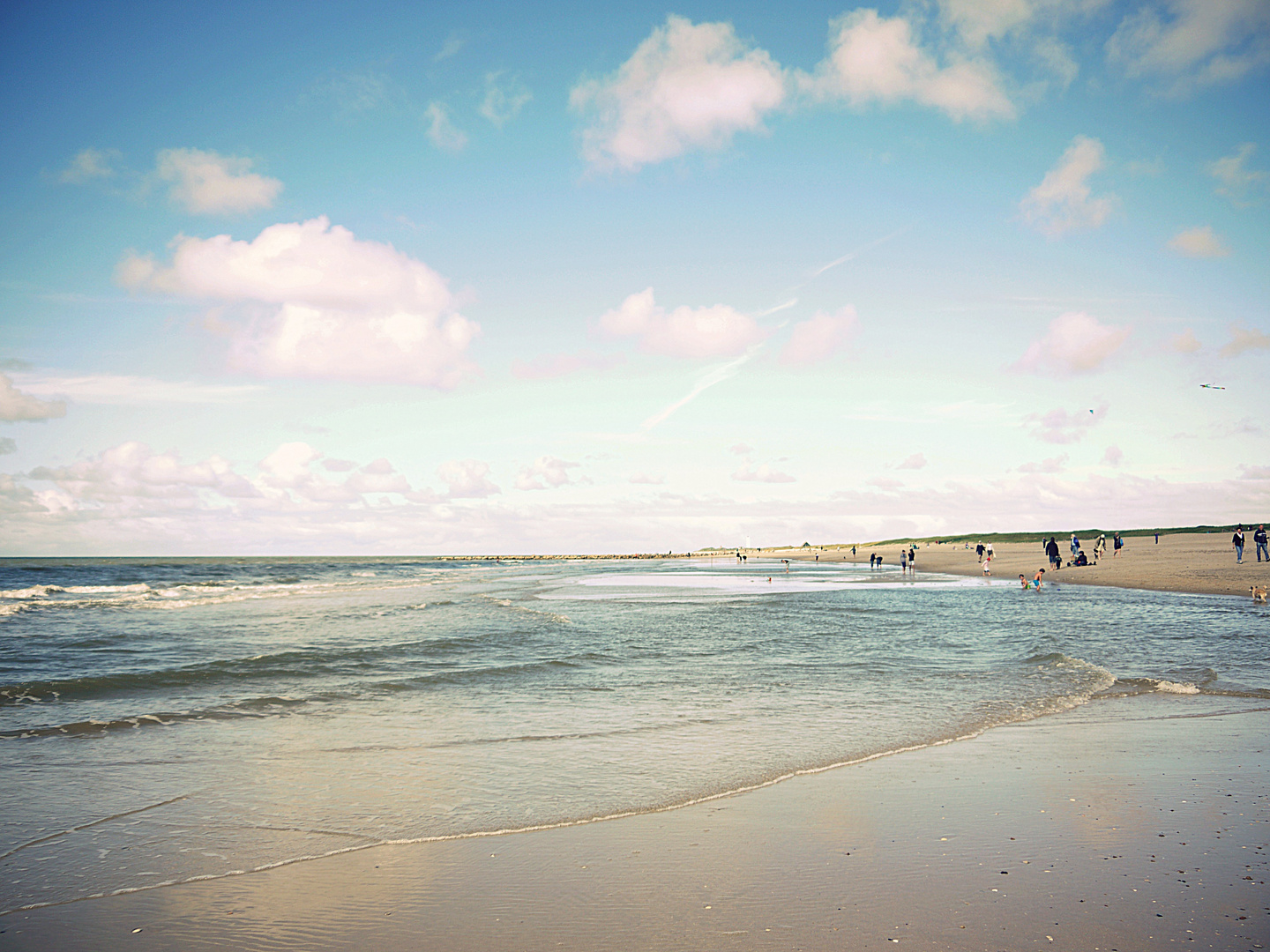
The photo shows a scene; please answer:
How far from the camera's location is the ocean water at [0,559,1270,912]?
23.4 ft

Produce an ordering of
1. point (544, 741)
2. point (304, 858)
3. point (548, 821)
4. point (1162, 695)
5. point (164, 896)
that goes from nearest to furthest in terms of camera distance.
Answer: point (164, 896)
point (304, 858)
point (548, 821)
point (544, 741)
point (1162, 695)

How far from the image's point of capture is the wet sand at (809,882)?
4691 millimetres

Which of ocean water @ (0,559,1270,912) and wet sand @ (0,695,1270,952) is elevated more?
wet sand @ (0,695,1270,952)

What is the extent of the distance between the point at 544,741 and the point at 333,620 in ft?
69.7

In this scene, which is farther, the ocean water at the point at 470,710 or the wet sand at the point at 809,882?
the ocean water at the point at 470,710

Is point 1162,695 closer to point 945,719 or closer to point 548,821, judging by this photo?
point 945,719

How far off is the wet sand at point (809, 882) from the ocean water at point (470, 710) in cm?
68

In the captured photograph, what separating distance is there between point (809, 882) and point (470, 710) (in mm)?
8164

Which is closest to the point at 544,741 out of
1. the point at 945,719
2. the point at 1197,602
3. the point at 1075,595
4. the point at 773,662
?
the point at 945,719

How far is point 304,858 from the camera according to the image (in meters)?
6.27

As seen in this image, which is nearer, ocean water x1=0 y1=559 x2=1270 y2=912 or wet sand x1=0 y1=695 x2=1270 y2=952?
wet sand x1=0 y1=695 x2=1270 y2=952

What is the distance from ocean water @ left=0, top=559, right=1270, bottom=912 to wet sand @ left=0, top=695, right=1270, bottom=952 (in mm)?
680

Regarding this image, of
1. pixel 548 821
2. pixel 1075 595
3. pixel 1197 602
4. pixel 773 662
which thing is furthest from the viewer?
pixel 1075 595

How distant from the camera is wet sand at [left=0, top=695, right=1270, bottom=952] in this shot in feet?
15.4
